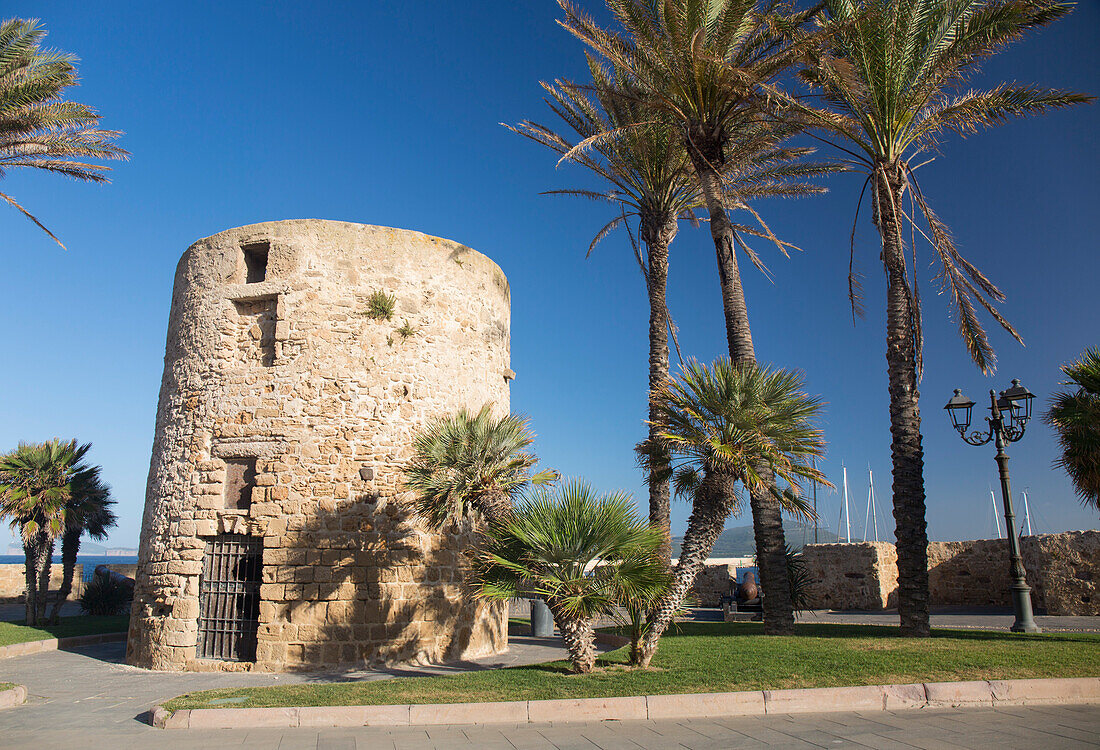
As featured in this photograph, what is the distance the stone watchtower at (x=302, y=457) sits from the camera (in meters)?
11.4

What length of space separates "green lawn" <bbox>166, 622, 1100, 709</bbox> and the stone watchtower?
107 inches

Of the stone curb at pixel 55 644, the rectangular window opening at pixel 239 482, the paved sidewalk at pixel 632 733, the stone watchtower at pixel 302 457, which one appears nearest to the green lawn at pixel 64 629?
the stone curb at pixel 55 644

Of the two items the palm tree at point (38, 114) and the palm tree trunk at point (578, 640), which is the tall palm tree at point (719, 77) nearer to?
the palm tree trunk at point (578, 640)

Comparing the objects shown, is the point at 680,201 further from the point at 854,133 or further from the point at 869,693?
the point at 869,693

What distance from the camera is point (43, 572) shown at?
1892 centimetres

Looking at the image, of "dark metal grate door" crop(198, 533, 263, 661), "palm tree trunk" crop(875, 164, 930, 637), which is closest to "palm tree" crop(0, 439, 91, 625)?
"dark metal grate door" crop(198, 533, 263, 661)

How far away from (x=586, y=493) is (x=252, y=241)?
797 centimetres

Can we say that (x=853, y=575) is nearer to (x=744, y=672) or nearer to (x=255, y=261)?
(x=744, y=672)

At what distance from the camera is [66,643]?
14555 millimetres

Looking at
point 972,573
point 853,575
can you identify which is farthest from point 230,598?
point 972,573

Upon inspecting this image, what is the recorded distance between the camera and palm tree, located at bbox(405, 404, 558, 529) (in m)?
9.92

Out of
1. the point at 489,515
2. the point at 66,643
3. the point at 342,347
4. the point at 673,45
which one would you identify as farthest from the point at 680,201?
the point at 66,643

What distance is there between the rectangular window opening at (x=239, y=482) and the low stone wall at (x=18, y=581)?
710 inches

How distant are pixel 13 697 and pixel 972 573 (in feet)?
61.5
